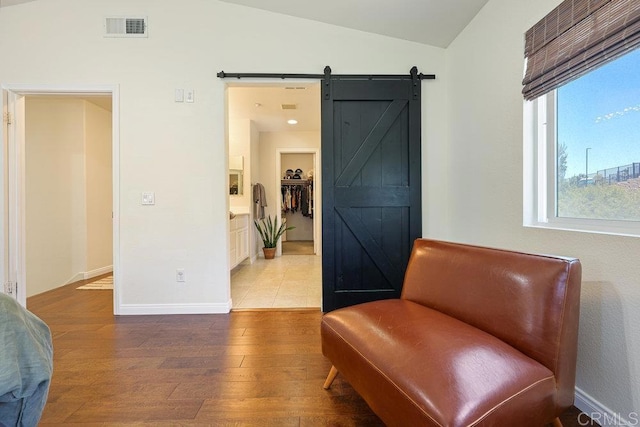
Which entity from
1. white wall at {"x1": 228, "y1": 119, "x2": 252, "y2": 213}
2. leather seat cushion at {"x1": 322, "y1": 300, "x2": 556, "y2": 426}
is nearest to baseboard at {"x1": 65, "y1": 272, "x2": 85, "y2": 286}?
white wall at {"x1": 228, "y1": 119, "x2": 252, "y2": 213}

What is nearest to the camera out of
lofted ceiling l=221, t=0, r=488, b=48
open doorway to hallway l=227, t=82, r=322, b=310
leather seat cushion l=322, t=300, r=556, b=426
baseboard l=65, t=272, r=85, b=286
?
leather seat cushion l=322, t=300, r=556, b=426

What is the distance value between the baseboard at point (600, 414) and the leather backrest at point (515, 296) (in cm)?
41

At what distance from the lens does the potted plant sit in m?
5.32

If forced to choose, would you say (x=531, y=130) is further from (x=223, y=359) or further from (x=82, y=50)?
(x=82, y=50)

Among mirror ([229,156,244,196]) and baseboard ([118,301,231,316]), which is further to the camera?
mirror ([229,156,244,196])

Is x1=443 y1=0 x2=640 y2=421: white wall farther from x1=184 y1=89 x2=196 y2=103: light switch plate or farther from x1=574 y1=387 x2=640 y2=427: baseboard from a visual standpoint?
x1=184 y1=89 x2=196 y2=103: light switch plate

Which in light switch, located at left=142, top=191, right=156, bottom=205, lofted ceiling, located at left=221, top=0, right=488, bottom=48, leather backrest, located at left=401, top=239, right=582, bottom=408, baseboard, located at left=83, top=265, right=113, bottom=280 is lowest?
baseboard, located at left=83, top=265, right=113, bottom=280

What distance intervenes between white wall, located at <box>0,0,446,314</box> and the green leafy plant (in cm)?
271

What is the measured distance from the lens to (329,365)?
1753 millimetres

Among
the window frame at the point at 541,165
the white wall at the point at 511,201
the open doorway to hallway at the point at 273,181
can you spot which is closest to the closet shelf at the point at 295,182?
the open doorway to hallway at the point at 273,181

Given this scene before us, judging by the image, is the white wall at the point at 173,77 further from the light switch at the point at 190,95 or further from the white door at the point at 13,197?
the white door at the point at 13,197

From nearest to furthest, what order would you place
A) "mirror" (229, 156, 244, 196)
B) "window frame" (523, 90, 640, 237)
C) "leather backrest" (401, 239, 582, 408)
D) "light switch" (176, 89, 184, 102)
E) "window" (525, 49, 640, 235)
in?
1. "leather backrest" (401, 239, 582, 408)
2. "window" (525, 49, 640, 235)
3. "window frame" (523, 90, 640, 237)
4. "light switch" (176, 89, 184, 102)
5. "mirror" (229, 156, 244, 196)

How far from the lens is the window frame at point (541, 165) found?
5.36ft

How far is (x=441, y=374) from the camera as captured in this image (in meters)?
0.94
